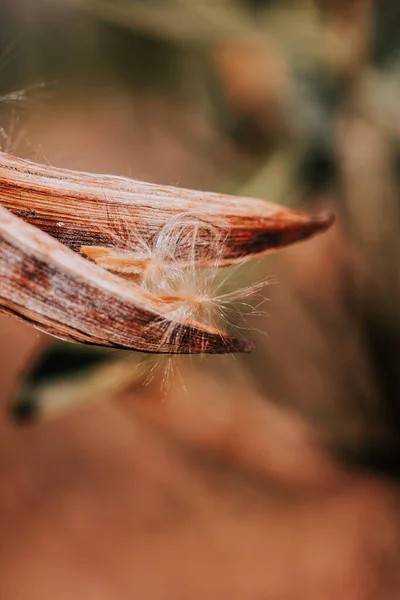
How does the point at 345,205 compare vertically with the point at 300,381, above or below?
above

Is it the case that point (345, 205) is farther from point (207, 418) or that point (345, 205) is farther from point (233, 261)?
point (233, 261)

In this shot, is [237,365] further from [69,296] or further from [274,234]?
[69,296]

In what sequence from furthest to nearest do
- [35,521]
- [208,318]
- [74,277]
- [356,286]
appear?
1. [35,521]
2. [356,286]
3. [208,318]
4. [74,277]

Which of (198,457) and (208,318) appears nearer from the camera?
(208,318)

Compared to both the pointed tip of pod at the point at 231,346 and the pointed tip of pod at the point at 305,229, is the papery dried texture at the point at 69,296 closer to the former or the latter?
the pointed tip of pod at the point at 231,346

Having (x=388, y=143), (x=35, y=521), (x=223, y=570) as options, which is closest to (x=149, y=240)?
(x=388, y=143)

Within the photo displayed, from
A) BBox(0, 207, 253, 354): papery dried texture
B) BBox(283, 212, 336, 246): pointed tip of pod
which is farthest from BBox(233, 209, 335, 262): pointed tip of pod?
BBox(0, 207, 253, 354): papery dried texture
